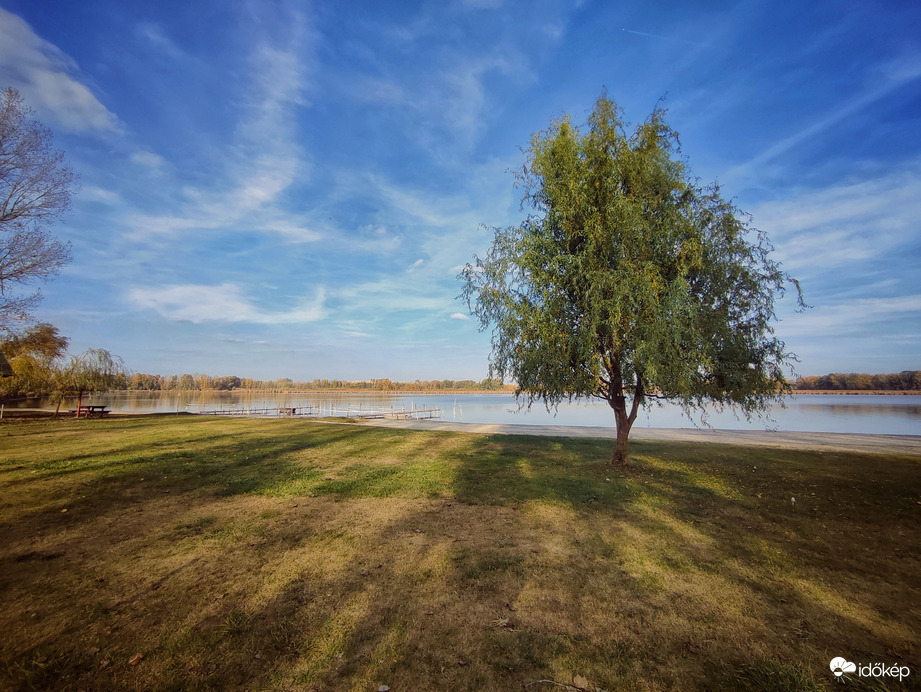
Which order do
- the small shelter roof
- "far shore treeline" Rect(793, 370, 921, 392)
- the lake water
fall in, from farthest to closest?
"far shore treeline" Rect(793, 370, 921, 392) < the small shelter roof < the lake water

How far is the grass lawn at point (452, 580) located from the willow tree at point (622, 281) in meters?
2.39

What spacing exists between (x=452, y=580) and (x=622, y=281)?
6654mm

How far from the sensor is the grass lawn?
2947 mm

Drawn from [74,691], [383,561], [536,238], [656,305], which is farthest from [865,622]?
[536,238]

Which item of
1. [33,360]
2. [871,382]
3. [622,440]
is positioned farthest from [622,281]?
[871,382]

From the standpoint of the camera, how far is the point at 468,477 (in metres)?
8.99

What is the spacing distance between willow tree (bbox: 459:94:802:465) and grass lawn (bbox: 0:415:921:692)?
7.84ft

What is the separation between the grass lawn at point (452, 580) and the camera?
9.67 feet

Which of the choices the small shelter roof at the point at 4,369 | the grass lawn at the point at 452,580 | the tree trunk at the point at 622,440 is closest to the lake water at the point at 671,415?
the tree trunk at the point at 622,440

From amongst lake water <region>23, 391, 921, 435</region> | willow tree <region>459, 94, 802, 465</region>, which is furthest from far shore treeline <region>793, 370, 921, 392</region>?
willow tree <region>459, 94, 802, 465</region>

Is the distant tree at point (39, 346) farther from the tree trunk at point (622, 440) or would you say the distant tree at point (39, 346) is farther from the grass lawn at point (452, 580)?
the tree trunk at point (622, 440)

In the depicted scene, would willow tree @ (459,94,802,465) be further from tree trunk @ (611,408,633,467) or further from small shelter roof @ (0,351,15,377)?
small shelter roof @ (0,351,15,377)

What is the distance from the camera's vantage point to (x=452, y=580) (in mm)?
4258

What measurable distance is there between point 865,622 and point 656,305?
5.63 metres
